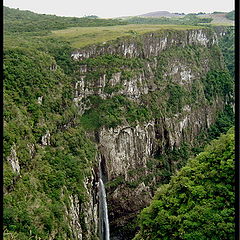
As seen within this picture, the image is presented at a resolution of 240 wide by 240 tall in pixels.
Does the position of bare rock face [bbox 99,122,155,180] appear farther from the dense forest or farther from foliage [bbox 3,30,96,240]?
foliage [bbox 3,30,96,240]

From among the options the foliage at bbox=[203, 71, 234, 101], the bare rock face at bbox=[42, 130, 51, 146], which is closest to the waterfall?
the bare rock face at bbox=[42, 130, 51, 146]

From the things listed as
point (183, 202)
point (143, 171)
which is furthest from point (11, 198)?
point (143, 171)

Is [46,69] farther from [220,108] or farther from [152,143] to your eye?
[220,108]

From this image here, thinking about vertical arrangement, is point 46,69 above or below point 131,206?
above

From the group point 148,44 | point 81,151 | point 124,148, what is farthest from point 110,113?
point 148,44

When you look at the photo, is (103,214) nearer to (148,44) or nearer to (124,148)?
(124,148)

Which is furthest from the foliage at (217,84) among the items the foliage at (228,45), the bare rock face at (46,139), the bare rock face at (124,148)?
the bare rock face at (46,139)
